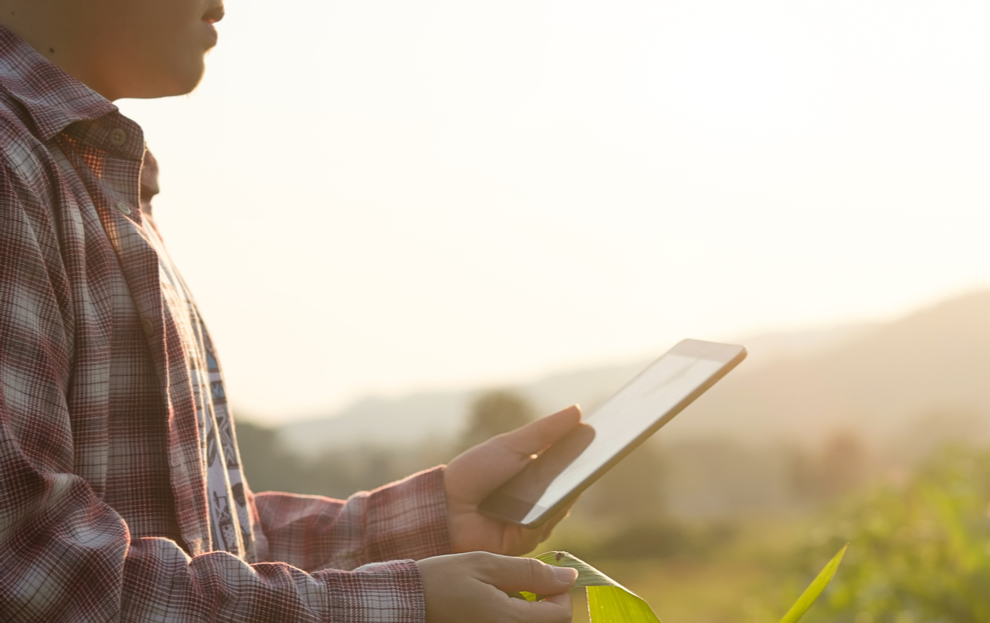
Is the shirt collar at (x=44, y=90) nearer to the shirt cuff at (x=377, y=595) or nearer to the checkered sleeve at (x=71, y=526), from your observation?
the checkered sleeve at (x=71, y=526)

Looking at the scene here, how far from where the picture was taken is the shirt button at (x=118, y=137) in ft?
3.07

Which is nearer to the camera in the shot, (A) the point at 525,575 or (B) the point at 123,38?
(A) the point at 525,575

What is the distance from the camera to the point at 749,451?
4.53 meters

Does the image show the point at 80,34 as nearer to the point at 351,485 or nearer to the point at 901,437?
the point at 351,485

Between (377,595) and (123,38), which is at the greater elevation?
(123,38)

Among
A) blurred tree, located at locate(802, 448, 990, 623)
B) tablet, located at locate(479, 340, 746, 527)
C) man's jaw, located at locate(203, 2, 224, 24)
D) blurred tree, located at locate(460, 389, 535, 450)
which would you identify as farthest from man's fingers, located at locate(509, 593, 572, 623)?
blurred tree, located at locate(460, 389, 535, 450)

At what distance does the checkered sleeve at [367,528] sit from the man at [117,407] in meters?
0.01

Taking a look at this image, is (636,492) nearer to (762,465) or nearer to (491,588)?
(762,465)

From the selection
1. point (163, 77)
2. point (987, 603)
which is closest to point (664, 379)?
point (163, 77)

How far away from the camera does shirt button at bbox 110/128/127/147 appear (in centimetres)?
94

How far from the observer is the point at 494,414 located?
4.13 metres

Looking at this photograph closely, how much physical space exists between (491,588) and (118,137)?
69 centimetres

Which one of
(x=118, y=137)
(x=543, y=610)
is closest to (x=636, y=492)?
(x=543, y=610)

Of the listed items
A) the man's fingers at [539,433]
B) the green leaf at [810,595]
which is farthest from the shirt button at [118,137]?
the green leaf at [810,595]
